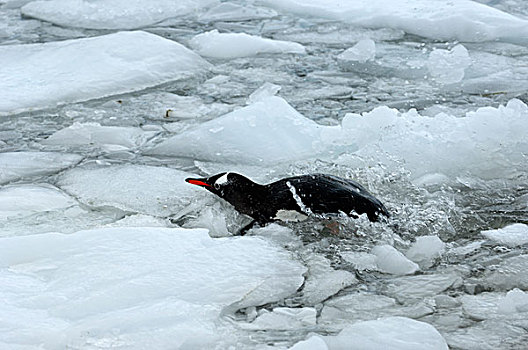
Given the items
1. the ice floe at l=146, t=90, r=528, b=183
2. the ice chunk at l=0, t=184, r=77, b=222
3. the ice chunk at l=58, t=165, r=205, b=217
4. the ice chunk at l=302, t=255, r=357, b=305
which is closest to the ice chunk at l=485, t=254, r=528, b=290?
the ice chunk at l=302, t=255, r=357, b=305

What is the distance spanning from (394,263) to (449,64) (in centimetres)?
234

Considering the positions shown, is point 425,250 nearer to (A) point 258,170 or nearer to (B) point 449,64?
(A) point 258,170

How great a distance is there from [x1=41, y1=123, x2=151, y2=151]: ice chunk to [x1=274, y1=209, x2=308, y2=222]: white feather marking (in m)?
1.03

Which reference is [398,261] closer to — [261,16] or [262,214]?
[262,214]

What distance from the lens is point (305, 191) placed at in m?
2.60

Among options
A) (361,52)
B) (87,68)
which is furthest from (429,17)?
(87,68)

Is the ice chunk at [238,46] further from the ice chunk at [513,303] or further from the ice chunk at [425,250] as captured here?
the ice chunk at [513,303]

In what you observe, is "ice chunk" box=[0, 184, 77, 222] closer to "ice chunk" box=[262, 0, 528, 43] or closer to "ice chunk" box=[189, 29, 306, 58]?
"ice chunk" box=[189, 29, 306, 58]

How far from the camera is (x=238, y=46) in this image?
15.5 feet

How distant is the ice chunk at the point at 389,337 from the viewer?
1.80 m

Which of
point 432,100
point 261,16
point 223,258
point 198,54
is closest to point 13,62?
point 198,54

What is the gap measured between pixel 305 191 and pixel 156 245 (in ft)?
1.92

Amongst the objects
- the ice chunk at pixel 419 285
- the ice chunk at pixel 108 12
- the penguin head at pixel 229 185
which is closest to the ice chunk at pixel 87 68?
the ice chunk at pixel 108 12

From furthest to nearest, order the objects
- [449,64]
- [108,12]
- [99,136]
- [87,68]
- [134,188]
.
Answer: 1. [108,12]
2. [449,64]
3. [87,68]
4. [99,136]
5. [134,188]
